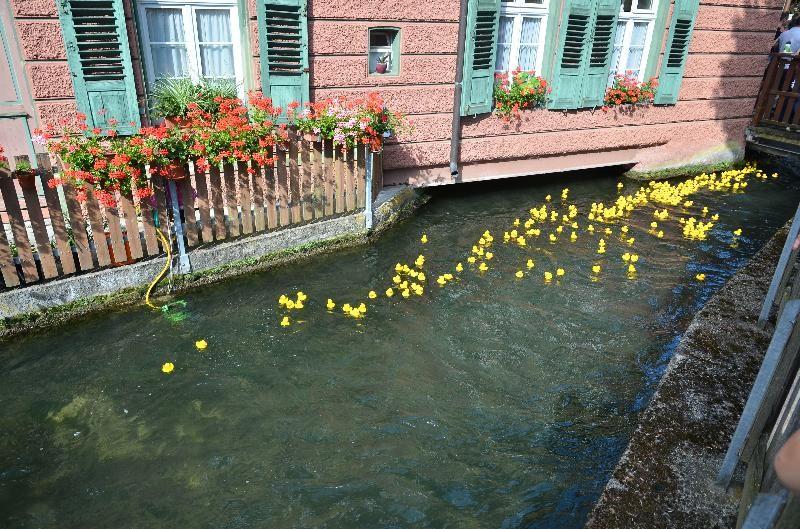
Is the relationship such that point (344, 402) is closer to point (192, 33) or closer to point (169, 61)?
point (169, 61)

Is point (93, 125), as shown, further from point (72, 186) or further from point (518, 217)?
point (518, 217)

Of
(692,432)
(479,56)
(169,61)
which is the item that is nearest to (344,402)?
(692,432)

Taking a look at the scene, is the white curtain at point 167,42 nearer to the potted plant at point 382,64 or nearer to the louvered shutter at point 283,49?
the louvered shutter at point 283,49

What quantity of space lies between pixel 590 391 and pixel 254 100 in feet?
15.7

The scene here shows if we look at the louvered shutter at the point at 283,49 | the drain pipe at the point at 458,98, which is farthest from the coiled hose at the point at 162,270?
the drain pipe at the point at 458,98

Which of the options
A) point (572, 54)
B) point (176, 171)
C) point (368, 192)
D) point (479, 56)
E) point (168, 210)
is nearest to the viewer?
point (176, 171)

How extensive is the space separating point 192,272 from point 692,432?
195 inches

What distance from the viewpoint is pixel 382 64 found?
774 centimetres

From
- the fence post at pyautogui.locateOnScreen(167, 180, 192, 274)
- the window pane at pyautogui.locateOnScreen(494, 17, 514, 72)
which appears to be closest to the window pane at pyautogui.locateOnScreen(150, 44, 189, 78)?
the fence post at pyautogui.locateOnScreen(167, 180, 192, 274)

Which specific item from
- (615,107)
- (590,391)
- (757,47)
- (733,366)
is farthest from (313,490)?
(757,47)

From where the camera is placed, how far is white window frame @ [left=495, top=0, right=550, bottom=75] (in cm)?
855

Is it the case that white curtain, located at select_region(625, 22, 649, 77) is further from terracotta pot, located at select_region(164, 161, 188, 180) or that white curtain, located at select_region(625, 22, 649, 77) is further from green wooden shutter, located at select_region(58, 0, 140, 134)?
green wooden shutter, located at select_region(58, 0, 140, 134)

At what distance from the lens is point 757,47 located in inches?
426

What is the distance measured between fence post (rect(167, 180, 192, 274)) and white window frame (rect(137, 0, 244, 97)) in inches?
66.1
